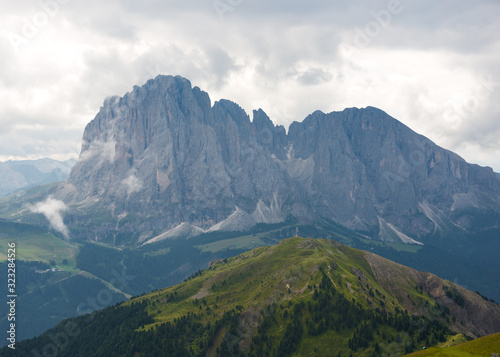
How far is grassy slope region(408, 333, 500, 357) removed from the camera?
112 meters

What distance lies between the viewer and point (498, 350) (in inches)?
4370

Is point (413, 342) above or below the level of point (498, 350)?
below

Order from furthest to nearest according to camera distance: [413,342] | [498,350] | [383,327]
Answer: [383,327] → [413,342] → [498,350]

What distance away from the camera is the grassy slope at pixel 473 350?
369ft

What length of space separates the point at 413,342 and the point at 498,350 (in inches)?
3135

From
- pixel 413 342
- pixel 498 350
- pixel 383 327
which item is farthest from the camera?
pixel 383 327

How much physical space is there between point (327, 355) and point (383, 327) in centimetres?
2942

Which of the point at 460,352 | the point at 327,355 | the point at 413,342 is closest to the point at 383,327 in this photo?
the point at 413,342

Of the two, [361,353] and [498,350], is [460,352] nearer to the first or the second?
[498,350]

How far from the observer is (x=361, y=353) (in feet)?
618

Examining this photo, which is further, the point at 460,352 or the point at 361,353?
the point at 361,353

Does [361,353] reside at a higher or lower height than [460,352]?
lower

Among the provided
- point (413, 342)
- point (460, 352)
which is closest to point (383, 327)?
point (413, 342)

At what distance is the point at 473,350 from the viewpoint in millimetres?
115188
